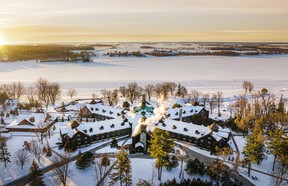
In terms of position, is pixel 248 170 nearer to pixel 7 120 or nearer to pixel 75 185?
pixel 75 185

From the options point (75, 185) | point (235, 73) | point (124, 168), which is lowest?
point (75, 185)

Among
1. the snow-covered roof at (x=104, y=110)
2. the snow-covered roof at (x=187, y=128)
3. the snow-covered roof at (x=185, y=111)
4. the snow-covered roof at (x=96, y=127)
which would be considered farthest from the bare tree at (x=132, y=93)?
the snow-covered roof at (x=187, y=128)

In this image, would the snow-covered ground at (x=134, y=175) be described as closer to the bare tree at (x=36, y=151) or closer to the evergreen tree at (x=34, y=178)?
the evergreen tree at (x=34, y=178)

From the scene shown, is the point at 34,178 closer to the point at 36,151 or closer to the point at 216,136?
the point at 36,151

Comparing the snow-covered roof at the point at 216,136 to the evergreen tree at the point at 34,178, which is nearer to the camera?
the evergreen tree at the point at 34,178

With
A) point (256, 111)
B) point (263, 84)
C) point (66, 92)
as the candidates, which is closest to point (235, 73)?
point (263, 84)

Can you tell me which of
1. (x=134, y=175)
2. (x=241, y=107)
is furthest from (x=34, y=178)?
(x=241, y=107)
